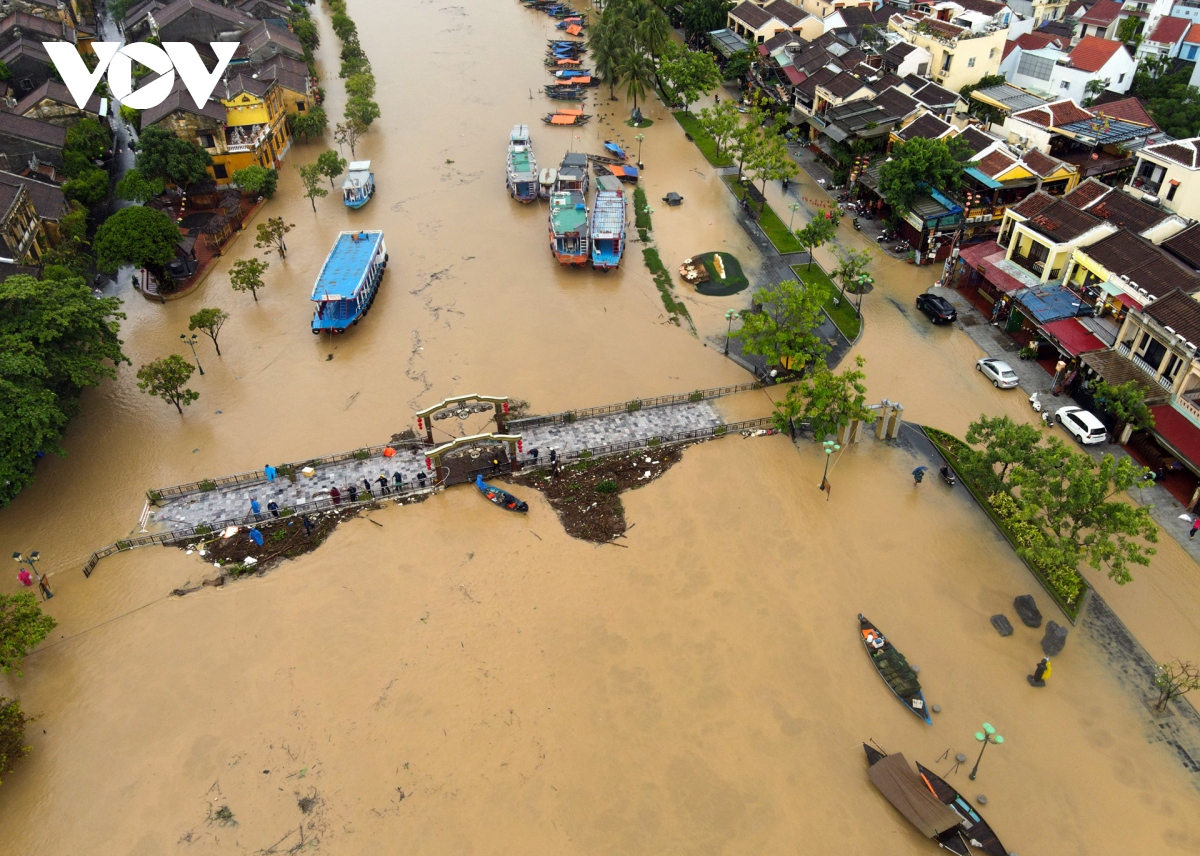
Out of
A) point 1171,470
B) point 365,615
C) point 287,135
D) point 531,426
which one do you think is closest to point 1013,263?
point 1171,470

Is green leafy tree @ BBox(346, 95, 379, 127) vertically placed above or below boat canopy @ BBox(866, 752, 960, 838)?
above

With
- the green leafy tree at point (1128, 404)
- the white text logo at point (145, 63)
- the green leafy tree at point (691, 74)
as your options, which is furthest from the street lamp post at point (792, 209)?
the white text logo at point (145, 63)

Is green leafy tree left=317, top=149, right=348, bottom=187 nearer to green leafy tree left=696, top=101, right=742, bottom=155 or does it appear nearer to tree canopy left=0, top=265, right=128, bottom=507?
tree canopy left=0, top=265, right=128, bottom=507

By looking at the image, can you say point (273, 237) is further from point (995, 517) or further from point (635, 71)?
point (995, 517)

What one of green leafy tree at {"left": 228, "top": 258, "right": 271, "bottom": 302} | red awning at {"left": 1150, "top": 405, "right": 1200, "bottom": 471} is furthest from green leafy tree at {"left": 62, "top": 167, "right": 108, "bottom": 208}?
red awning at {"left": 1150, "top": 405, "right": 1200, "bottom": 471}

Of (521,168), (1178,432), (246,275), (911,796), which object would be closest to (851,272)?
(1178,432)

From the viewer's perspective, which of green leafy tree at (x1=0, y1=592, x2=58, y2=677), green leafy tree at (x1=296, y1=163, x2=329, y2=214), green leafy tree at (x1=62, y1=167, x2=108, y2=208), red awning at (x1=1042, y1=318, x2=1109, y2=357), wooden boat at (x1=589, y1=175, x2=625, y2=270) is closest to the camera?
green leafy tree at (x1=0, y1=592, x2=58, y2=677)
